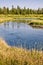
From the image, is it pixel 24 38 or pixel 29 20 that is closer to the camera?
Answer: pixel 24 38

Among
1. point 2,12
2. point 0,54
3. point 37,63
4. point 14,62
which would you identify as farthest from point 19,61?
point 2,12

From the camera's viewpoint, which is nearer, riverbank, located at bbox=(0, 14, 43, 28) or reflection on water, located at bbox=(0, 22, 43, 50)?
reflection on water, located at bbox=(0, 22, 43, 50)

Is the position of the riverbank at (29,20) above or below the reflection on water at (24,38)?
below

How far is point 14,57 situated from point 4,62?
107cm

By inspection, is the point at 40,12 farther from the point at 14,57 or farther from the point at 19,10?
the point at 14,57

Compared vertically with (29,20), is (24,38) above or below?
above

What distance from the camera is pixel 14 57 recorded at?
10672mm

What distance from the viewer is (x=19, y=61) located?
990 cm

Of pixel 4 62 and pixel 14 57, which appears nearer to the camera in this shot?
pixel 4 62

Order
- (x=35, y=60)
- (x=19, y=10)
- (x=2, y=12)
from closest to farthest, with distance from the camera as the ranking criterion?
(x=35, y=60) → (x=2, y=12) → (x=19, y=10)

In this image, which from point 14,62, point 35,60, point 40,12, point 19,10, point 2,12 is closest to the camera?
point 14,62

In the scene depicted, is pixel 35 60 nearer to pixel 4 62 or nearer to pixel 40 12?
pixel 4 62

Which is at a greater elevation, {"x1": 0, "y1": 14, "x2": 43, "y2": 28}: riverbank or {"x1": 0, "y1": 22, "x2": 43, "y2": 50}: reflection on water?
{"x1": 0, "y1": 22, "x2": 43, "y2": 50}: reflection on water

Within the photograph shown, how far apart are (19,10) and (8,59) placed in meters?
119
